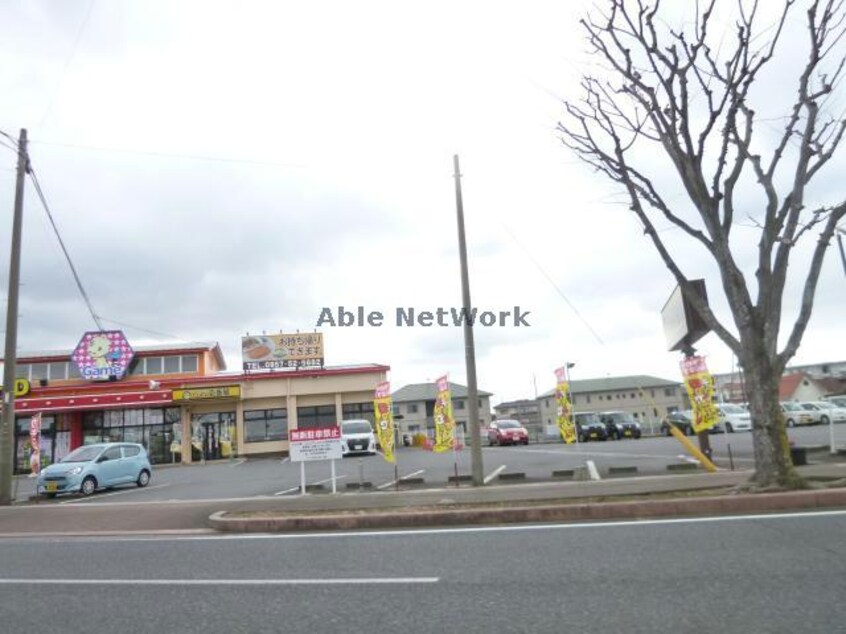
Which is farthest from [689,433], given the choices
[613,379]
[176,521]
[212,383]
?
[613,379]

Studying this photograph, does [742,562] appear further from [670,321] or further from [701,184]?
[670,321]

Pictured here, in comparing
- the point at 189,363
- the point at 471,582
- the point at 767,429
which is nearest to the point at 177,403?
the point at 189,363

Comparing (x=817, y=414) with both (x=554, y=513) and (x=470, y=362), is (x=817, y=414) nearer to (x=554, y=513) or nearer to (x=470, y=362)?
(x=470, y=362)

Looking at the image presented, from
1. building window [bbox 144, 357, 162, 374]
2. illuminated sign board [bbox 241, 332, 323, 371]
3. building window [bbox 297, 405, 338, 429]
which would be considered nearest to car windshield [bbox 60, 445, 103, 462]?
building window [bbox 297, 405, 338, 429]

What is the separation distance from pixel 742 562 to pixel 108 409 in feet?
120

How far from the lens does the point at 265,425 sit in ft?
124

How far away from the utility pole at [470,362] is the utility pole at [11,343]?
11.4m

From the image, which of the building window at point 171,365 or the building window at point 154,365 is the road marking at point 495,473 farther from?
the building window at point 154,365

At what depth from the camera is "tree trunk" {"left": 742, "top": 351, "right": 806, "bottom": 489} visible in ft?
31.9

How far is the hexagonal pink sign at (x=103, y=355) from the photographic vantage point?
37.7m

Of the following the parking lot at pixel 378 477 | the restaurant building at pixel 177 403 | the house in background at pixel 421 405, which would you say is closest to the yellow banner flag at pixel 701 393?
the parking lot at pixel 378 477

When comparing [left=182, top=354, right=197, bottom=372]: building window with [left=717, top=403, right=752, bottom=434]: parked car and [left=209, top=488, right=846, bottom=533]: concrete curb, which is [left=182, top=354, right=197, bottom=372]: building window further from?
[left=209, top=488, right=846, bottom=533]: concrete curb

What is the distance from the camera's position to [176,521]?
11.6 m

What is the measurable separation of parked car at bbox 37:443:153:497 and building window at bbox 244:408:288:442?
620 inches
